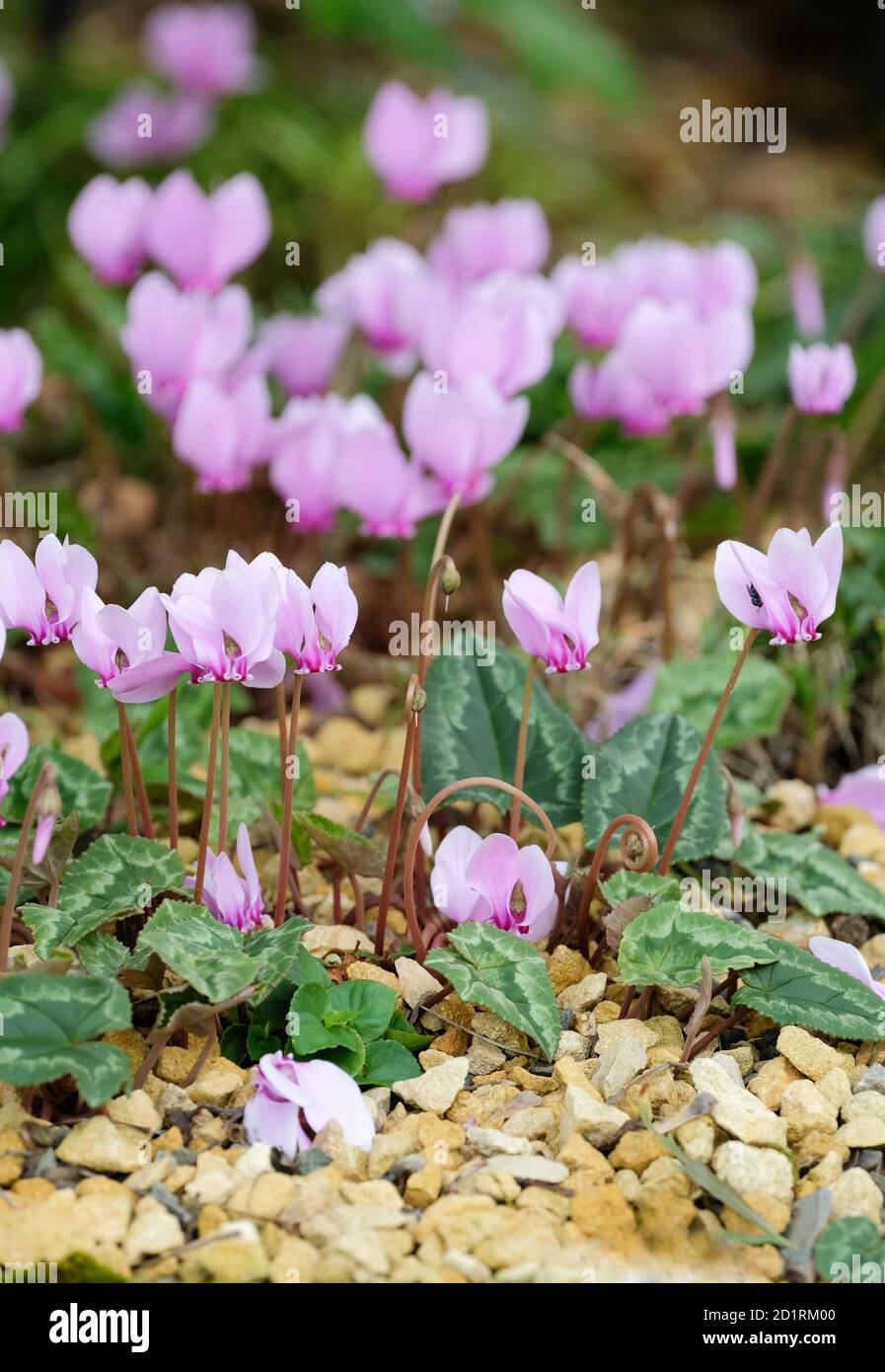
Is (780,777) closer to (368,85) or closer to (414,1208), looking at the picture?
(414,1208)

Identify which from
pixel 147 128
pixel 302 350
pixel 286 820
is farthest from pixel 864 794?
pixel 147 128

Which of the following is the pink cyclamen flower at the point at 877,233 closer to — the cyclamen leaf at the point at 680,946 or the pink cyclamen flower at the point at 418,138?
the pink cyclamen flower at the point at 418,138

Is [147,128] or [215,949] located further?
[147,128]

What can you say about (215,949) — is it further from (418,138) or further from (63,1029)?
(418,138)

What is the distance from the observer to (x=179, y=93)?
4316 mm

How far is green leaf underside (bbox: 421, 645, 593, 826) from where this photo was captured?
1.84 meters

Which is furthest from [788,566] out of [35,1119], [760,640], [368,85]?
[368,85]

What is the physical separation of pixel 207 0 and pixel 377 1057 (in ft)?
15.6

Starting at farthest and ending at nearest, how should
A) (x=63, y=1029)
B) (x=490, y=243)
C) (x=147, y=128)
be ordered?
(x=147, y=128), (x=490, y=243), (x=63, y=1029)

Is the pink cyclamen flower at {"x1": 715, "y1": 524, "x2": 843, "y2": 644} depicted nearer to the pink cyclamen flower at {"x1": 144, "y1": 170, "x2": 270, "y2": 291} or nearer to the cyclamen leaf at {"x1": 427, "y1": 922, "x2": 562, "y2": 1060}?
the cyclamen leaf at {"x1": 427, "y1": 922, "x2": 562, "y2": 1060}

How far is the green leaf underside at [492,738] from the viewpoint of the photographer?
1.84 metres

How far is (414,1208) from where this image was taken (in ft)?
4.61

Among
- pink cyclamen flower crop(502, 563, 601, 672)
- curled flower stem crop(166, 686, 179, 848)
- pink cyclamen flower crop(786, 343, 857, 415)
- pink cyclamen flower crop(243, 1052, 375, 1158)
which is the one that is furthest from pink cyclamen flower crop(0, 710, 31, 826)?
pink cyclamen flower crop(786, 343, 857, 415)

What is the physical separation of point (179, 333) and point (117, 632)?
0.93m
